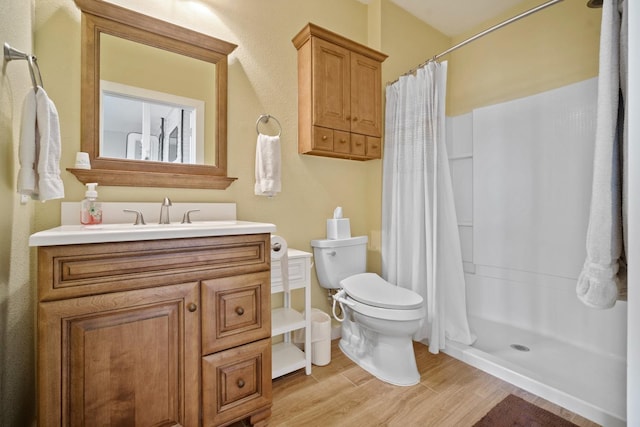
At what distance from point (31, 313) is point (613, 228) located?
7.64 ft

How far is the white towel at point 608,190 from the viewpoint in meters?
0.95

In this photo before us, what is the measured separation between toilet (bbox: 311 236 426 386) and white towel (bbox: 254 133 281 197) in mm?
527

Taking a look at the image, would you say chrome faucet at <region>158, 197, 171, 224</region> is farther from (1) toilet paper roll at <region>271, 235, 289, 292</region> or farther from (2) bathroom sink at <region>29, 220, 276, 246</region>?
(1) toilet paper roll at <region>271, 235, 289, 292</region>

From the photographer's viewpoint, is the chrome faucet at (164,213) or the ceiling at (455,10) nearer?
the chrome faucet at (164,213)

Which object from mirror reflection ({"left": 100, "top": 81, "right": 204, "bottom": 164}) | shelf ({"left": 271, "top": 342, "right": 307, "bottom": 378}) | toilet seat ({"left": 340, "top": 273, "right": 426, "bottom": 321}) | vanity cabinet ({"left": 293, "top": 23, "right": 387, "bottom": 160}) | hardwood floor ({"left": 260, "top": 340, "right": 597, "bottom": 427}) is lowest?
hardwood floor ({"left": 260, "top": 340, "right": 597, "bottom": 427})

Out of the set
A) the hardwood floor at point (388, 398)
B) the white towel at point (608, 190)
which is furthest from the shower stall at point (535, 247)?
the white towel at point (608, 190)

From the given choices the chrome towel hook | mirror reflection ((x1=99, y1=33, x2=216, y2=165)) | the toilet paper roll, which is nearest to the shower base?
the toilet paper roll

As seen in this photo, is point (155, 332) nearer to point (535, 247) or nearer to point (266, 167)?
point (266, 167)

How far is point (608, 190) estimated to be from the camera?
957mm

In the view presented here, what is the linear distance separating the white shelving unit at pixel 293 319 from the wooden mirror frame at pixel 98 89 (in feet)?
2.06

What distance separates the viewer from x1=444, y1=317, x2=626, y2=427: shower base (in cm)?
135

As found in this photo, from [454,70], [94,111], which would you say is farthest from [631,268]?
[454,70]

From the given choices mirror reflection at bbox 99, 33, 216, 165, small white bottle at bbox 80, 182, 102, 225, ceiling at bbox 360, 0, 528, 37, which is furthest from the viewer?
ceiling at bbox 360, 0, 528, 37

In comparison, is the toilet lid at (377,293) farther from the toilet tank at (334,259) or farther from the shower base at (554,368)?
the shower base at (554,368)
